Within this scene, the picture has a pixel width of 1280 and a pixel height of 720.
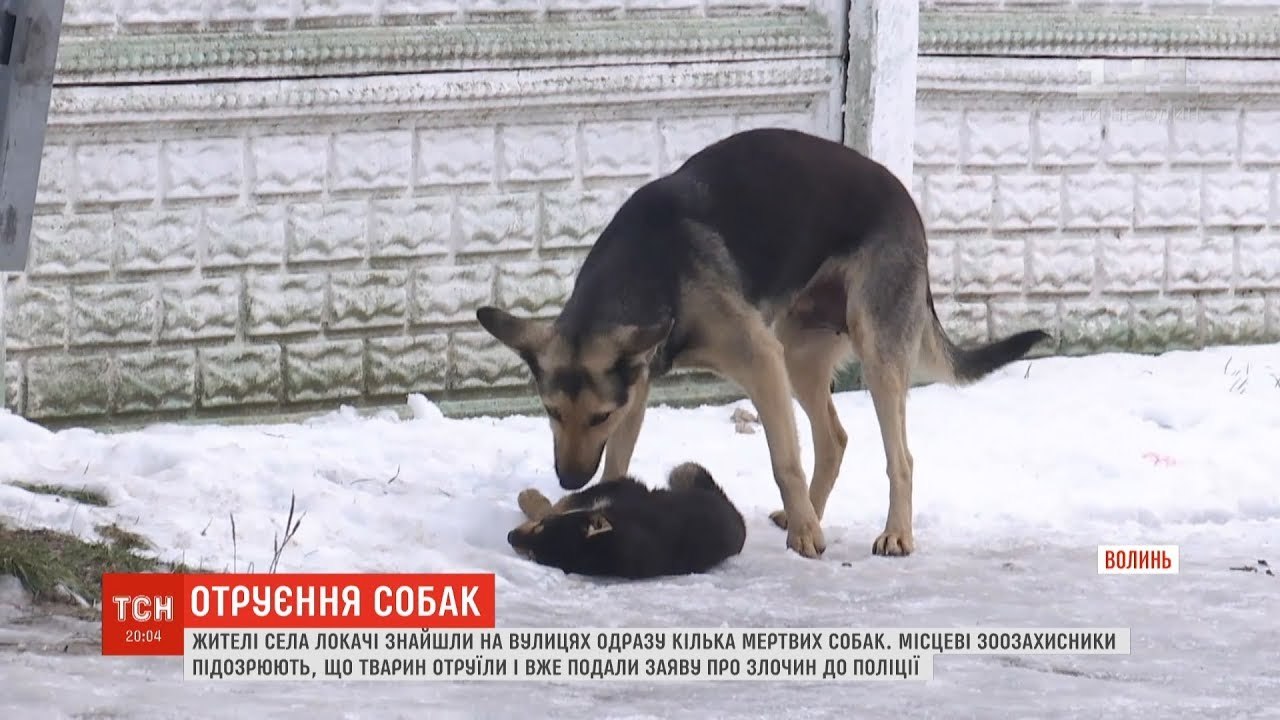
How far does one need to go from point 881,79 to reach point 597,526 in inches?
182

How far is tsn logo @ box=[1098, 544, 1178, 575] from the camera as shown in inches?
279

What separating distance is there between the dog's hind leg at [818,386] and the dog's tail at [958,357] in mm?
349

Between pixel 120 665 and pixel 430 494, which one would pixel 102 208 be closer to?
pixel 430 494

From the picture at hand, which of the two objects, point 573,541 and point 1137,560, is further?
point 1137,560

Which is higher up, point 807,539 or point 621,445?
point 621,445

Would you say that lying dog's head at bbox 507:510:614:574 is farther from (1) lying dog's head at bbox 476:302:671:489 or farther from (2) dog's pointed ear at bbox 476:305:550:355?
(2) dog's pointed ear at bbox 476:305:550:355

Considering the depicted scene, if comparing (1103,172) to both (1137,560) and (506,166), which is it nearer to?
(506,166)

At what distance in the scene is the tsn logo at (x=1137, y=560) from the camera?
709 centimetres

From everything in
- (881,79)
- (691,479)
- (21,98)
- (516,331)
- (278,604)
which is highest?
(881,79)

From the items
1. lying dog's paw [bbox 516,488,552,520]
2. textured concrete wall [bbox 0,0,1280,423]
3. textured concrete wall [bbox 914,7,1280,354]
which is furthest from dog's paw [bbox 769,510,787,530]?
textured concrete wall [bbox 914,7,1280,354]

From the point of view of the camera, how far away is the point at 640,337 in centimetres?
684

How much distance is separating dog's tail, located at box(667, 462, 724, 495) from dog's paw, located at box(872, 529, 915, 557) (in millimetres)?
→ 619

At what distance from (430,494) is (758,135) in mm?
1892

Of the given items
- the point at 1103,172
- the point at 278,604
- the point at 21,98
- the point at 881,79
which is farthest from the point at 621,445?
the point at 1103,172
